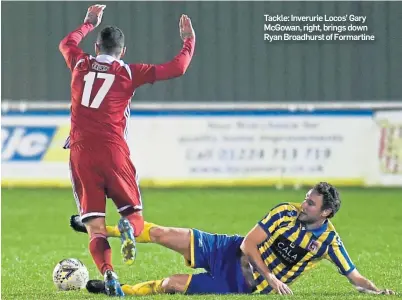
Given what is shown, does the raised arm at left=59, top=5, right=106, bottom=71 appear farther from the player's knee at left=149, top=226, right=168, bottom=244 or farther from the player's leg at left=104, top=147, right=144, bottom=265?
the player's knee at left=149, top=226, right=168, bottom=244

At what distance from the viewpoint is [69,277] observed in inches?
332

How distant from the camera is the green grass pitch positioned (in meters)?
8.79

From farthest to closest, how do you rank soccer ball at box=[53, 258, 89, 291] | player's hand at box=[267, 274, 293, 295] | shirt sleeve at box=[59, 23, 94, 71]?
1. soccer ball at box=[53, 258, 89, 291]
2. shirt sleeve at box=[59, 23, 94, 71]
3. player's hand at box=[267, 274, 293, 295]

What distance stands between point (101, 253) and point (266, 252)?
117 centimetres

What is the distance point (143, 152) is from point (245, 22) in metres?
4.68

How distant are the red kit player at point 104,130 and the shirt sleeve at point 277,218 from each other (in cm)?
99

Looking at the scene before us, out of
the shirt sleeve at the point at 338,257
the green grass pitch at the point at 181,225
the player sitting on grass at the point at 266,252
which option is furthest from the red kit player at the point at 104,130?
the shirt sleeve at the point at 338,257

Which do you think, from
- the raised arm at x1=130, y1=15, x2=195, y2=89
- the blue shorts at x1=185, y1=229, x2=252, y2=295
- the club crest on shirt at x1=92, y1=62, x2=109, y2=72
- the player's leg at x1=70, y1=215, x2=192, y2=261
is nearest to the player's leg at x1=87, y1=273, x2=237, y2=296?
the blue shorts at x1=185, y1=229, x2=252, y2=295

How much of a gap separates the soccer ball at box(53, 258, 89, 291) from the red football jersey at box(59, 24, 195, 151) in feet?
3.28

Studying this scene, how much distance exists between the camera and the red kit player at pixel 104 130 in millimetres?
8023

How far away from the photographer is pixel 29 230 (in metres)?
12.8

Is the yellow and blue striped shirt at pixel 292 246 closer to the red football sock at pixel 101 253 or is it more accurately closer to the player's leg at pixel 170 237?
the player's leg at pixel 170 237

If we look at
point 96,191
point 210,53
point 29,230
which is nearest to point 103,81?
point 96,191

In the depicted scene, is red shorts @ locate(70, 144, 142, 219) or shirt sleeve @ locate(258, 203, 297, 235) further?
red shorts @ locate(70, 144, 142, 219)
